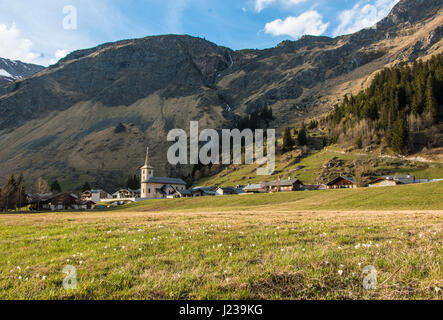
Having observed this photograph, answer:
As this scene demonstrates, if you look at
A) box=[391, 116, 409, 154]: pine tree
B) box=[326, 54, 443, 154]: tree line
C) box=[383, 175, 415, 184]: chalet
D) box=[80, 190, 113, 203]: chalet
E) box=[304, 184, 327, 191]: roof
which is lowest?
box=[80, 190, 113, 203]: chalet

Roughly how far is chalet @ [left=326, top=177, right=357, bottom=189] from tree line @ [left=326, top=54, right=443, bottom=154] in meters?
31.3

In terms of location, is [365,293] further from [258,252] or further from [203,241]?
[203,241]

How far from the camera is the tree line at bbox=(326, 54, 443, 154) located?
409ft

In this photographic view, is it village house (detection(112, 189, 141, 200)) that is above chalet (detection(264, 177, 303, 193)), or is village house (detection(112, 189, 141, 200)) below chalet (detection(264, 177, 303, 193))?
below

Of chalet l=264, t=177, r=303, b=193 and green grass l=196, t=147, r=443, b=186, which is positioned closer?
green grass l=196, t=147, r=443, b=186

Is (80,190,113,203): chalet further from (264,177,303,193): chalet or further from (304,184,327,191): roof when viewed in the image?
(304,184,327,191): roof

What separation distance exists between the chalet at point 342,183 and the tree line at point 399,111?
31.3m

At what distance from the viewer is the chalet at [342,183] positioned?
10888cm

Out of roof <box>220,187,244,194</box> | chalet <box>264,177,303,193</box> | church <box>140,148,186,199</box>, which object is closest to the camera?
chalet <box>264,177,303,193</box>

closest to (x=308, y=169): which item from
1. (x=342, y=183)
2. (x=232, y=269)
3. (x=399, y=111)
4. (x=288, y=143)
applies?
(x=342, y=183)

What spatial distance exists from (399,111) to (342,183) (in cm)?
5460

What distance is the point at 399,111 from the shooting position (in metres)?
132

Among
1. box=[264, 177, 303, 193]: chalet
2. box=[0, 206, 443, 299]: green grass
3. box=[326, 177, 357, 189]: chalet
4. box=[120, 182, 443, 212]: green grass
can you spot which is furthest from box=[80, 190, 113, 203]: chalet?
box=[0, 206, 443, 299]: green grass
